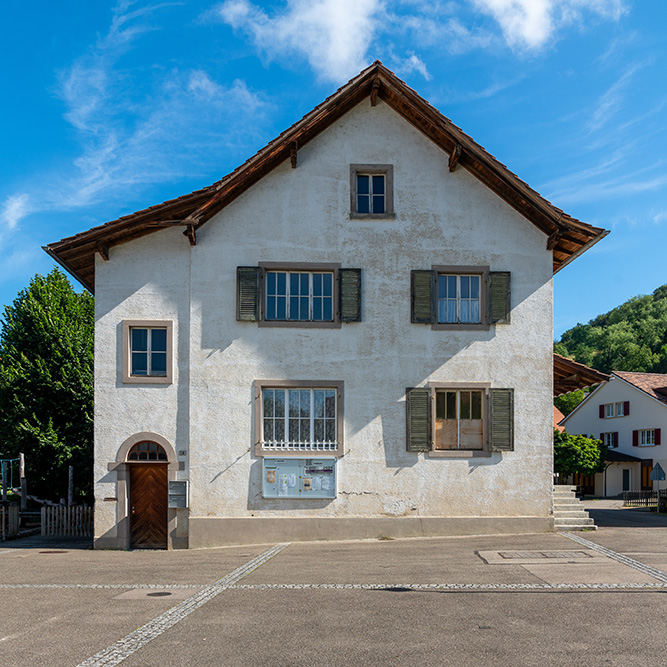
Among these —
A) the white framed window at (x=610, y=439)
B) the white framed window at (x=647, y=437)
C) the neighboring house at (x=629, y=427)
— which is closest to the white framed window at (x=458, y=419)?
the neighboring house at (x=629, y=427)

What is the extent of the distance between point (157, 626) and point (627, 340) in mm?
82559

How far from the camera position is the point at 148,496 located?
57.8ft

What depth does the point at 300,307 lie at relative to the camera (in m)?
17.8

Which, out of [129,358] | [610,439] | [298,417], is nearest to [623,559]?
[298,417]

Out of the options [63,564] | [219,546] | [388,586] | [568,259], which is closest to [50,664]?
[388,586]

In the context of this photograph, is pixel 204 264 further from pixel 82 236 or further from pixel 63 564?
pixel 63 564

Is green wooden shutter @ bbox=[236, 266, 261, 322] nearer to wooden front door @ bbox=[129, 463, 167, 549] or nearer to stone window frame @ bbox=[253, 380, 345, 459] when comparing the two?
stone window frame @ bbox=[253, 380, 345, 459]

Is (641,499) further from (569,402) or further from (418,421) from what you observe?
(569,402)

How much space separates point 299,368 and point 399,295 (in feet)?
9.93

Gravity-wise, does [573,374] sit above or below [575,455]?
above

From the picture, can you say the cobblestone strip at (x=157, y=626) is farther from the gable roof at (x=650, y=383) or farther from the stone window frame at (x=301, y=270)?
the gable roof at (x=650, y=383)

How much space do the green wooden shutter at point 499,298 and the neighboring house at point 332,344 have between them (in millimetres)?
41

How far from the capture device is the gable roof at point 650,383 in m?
45.7

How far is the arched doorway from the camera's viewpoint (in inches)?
688
